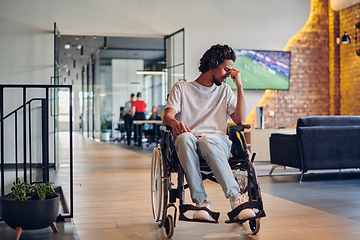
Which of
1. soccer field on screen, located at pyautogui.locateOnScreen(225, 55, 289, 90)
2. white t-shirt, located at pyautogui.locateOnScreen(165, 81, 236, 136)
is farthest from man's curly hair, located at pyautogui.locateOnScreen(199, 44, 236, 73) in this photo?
soccer field on screen, located at pyautogui.locateOnScreen(225, 55, 289, 90)

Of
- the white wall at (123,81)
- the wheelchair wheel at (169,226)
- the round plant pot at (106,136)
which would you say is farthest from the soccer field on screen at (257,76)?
the white wall at (123,81)

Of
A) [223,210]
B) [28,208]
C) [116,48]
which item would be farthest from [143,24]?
[116,48]

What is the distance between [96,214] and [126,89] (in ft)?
35.9

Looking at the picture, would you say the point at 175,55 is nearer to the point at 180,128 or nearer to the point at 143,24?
the point at 143,24

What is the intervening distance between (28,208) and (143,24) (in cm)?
551

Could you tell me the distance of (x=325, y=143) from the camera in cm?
443

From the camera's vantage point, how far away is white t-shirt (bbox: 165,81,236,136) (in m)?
2.54

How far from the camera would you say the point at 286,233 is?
240cm

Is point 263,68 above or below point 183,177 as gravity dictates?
above

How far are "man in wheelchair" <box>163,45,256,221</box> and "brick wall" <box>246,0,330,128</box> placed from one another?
5319mm

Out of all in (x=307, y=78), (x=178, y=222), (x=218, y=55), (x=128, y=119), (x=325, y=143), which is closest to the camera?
(x=218, y=55)

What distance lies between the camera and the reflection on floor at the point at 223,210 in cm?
240

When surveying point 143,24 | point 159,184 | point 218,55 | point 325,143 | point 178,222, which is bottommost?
point 178,222

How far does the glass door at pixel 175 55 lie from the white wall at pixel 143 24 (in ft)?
0.43
